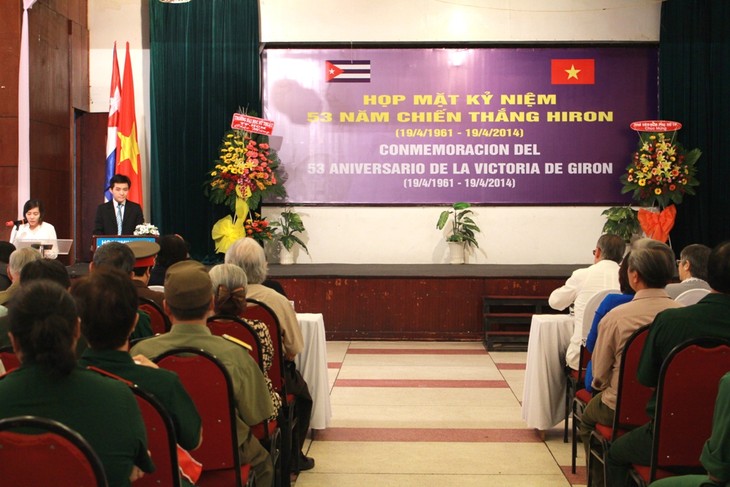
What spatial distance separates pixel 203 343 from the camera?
2.64 m

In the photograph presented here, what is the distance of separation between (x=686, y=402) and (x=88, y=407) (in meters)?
1.74

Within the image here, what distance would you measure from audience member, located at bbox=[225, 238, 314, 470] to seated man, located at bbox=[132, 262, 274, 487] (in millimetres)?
999

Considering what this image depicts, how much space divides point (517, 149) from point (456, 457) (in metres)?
5.64

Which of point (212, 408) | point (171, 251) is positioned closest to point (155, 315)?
point (171, 251)

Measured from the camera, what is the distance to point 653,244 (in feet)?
11.4

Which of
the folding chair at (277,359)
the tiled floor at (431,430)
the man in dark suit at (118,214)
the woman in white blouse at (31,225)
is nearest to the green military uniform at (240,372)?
the folding chair at (277,359)

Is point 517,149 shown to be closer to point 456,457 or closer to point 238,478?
point 456,457

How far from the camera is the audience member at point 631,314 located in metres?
3.22

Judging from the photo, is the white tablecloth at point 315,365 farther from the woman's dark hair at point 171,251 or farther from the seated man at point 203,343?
the seated man at point 203,343

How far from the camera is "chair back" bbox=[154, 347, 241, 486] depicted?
2.48m

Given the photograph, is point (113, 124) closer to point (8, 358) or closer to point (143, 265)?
point (143, 265)

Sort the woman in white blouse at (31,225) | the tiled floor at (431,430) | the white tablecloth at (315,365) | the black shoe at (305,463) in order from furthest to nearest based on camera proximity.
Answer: the woman in white blouse at (31,225)
the white tablecloth at (315,365)
the black shoe at (305,463)
the tiled floor at (431,430)

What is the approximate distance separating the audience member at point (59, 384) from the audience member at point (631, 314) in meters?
2.02

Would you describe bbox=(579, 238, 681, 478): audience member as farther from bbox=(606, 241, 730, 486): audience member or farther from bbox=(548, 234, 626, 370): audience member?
bbox=(548, 234, 626, 370): audience member
